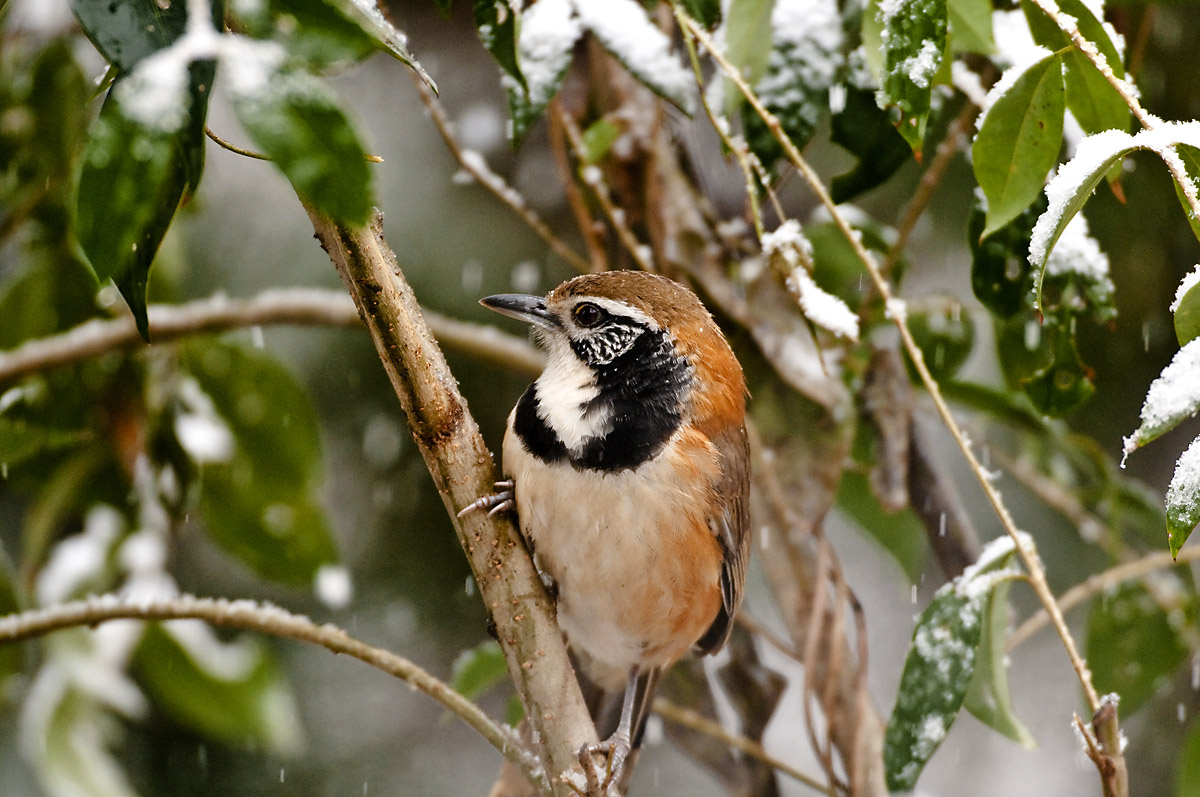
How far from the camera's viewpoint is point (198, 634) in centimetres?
356

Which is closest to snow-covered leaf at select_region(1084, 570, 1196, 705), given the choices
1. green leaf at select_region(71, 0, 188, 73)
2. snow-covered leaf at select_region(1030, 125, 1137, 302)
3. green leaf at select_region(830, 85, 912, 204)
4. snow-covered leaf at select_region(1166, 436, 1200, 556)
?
green leaf at select_region(830, 85, 912, 204)

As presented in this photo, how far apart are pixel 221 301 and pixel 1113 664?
2.51m

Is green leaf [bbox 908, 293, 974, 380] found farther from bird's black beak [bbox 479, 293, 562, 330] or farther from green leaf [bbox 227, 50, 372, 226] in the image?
green leaf [bbox 227, 50, 372, 226]

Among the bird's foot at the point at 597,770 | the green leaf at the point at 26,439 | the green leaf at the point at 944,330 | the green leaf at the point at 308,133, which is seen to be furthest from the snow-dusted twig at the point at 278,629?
the green leaf at the point at 944,330

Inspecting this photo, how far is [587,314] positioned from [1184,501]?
4.35 ft

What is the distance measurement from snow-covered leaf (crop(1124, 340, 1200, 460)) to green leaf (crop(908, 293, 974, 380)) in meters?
1.54

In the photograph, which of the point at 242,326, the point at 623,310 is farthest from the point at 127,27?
the point at 242,326

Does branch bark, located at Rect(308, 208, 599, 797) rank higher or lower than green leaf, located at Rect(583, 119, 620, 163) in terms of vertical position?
lower

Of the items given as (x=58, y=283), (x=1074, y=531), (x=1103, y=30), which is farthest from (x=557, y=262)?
(x=1103, y=30)

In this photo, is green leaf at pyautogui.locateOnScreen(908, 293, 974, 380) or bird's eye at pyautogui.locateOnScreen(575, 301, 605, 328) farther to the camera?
green leaf at pyautogui.locateOnScreen(908, 293, 974, 380)

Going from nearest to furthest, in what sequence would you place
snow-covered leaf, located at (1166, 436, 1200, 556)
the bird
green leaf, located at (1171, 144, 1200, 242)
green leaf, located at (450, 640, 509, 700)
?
snow-covered leaf, located at (1166, 436, 1200, 556) → green leaf, located at (1171, 144, 1200, 242) → the bird → green leaf, located at (450, 640, 509, 700)

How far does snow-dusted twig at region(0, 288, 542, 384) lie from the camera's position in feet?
8.86

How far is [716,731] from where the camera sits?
2.52 m

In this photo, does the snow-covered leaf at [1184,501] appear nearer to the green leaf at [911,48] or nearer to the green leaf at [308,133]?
the green leaf at [911,48]
